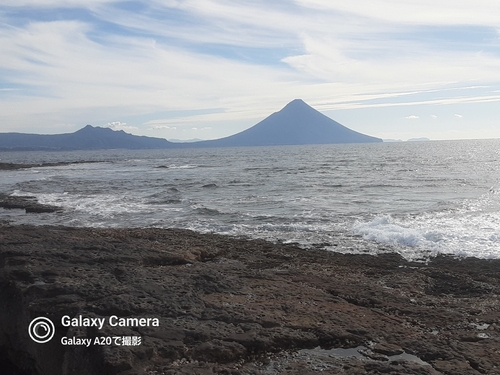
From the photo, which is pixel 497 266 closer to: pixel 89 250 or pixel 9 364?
pixel 89 250

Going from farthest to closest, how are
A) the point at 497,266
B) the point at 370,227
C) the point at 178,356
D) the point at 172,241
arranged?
the point at 370,227 < the point at 172,241 < the point at 497,266 < the point at 178,356

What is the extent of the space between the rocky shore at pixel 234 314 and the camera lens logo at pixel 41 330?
0.11 meters

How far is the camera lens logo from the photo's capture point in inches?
250

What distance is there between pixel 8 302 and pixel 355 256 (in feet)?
29.7

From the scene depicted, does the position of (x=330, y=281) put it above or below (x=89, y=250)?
below

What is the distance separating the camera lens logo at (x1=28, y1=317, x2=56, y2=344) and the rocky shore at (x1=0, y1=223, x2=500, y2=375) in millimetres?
112

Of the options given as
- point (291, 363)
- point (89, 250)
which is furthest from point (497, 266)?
point (89, 250)

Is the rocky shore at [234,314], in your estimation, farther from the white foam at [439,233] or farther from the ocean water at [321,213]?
the ocean water at [321,213]

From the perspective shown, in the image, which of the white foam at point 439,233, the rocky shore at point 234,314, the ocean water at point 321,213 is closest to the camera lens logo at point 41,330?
the rocky shore at point 234,314

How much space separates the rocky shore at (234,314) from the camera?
5547 millimetres

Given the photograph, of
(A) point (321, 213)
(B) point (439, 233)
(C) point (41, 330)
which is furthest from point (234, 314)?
(A) point (321, 213)

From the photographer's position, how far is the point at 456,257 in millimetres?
12398

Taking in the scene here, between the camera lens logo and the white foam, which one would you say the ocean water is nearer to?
the white foam

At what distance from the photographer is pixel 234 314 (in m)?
6.65
